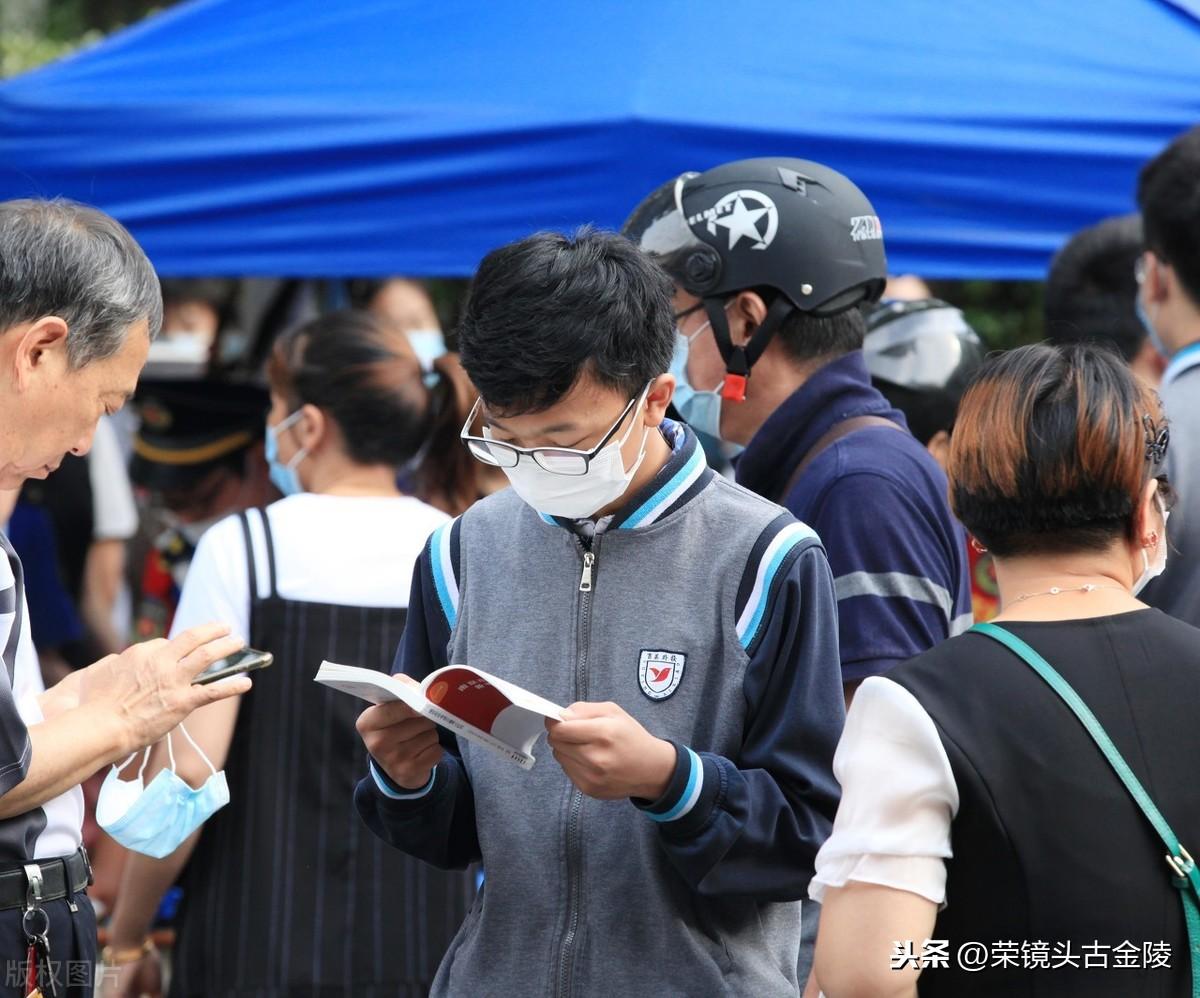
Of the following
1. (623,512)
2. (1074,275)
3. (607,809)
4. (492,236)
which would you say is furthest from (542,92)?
(607,809)

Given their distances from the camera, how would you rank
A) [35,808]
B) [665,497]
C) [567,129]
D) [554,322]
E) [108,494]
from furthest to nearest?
1. [108,494]
2. [567,129]
3. [35,808]
4. [665,497]
5. [554,322]

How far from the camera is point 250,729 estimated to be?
10.5 feet

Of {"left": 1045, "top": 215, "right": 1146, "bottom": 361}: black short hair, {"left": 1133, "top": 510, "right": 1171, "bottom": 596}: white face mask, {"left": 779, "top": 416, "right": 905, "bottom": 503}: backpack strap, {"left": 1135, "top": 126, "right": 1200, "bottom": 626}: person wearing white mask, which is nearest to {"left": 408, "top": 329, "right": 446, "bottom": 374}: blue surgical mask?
{"left": 1045, "top": 215, "right": 1146, "bottom": 361}: black short hair

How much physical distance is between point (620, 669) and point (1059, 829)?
0.65 meters

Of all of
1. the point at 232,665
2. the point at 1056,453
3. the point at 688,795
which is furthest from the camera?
the point at 232,665

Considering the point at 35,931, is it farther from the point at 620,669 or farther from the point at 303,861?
the point at 620,669

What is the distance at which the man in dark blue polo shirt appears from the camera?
254 cm

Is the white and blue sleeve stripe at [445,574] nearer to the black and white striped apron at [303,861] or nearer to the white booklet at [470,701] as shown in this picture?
the white booklet at [470,701]

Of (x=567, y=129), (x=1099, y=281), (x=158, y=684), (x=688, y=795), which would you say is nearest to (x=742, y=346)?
(x=688, y=795)

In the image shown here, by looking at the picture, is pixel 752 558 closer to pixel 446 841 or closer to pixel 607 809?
pixel 607 809

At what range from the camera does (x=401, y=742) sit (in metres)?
2.09

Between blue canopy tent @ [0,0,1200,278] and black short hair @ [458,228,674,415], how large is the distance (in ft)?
6.91

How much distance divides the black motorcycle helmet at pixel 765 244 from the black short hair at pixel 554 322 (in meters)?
0.63

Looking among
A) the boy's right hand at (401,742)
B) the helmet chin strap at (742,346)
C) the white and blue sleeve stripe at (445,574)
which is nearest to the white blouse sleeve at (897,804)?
the boy's right hand at (401,742)
